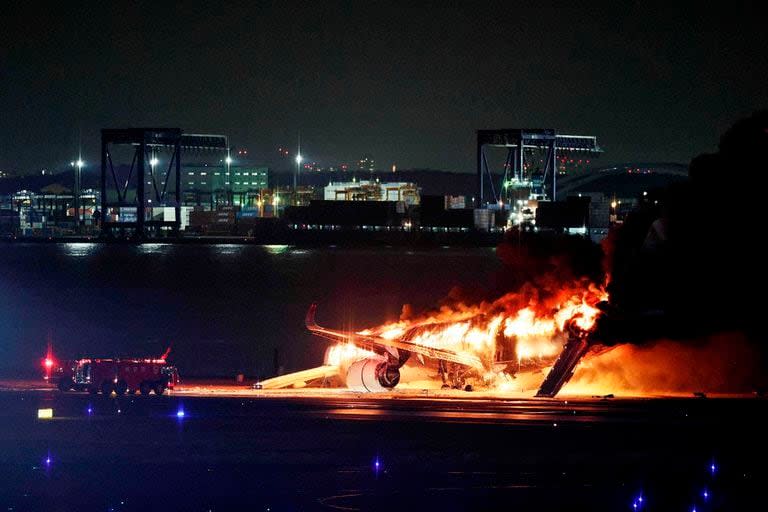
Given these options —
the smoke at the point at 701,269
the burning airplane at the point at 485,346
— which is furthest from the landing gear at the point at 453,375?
the smoke at the point at 701,269

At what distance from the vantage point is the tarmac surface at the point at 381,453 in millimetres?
24125

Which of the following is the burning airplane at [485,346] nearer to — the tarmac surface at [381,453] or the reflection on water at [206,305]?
the tarmac surface at [381,453]

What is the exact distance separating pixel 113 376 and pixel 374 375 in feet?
29.3

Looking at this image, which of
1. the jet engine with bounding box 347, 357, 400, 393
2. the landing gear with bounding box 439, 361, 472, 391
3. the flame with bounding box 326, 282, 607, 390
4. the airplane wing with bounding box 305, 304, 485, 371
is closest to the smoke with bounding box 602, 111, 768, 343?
the flame with bounding box 326, 282, 607, 390

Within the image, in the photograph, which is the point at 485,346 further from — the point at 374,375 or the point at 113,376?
the point at 113,376

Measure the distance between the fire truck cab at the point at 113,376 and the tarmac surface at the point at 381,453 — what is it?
0.75 m

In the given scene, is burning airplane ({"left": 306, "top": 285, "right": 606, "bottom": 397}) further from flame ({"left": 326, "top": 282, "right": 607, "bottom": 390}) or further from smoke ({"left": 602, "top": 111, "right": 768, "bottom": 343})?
smoke ({"left": 602, "top": 111, "right": 768, "bottom": 343})

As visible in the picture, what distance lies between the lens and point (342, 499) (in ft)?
78.7

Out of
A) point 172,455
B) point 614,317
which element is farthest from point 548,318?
point 172,455

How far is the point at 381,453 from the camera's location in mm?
28656

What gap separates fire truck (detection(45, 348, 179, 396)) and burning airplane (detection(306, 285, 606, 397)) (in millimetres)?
6831

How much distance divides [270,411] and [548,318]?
1153 centimetres

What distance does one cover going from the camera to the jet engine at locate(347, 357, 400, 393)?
4188 cm

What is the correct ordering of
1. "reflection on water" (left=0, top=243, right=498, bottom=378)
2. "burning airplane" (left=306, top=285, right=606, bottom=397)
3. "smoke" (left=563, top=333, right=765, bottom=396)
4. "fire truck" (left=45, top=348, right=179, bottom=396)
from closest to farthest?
"fire truck" (left=45, top=348, right=179, bottom=396) → "smoke" (left=563, top=333, right=765, bottom=396) → "burning airplane" (left=306, top=285, right=606, bottom=397) → "reflection on water" (left=0, top=243, right=498, bottom=378)
